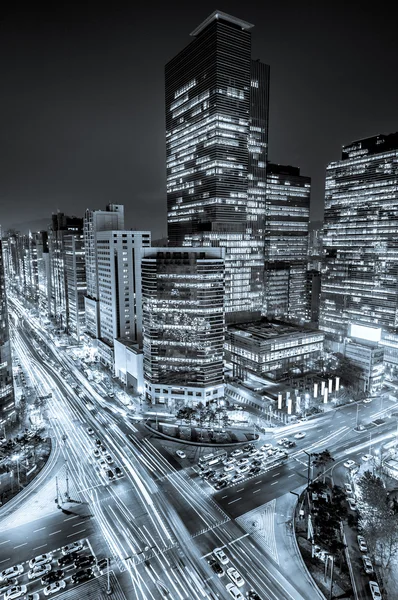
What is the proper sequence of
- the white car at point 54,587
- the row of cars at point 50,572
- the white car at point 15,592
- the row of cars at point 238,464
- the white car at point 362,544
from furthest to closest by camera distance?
the row of cars at point 238,464 → the white car at point 362,544 → the white car at point 54,587 → the row of cars at point 50,572 → the white car at point 15,592

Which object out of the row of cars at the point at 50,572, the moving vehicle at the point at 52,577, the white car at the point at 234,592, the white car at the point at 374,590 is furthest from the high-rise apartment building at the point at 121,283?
the white car at the point at 374,590

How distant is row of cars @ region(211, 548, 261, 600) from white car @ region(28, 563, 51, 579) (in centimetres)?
2671

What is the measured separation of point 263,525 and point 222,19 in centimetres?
18266

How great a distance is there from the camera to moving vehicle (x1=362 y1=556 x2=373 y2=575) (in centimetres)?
5784

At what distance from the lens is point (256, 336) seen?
14450 centimetres

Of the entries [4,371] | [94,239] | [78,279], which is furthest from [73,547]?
[78,279]

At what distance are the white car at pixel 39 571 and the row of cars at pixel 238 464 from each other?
34.8 meters

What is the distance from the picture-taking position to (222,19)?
495ft

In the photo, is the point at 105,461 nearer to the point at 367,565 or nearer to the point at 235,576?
the point at 235,576

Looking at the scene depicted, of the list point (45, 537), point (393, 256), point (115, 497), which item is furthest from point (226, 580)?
point (393, 256)

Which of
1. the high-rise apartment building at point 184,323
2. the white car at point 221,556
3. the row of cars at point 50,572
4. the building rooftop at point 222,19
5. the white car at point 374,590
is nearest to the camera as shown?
the white car at point 374,590

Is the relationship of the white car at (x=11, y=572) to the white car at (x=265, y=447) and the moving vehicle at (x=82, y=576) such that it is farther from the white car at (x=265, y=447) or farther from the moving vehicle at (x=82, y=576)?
the white car at (x=265, y=447)

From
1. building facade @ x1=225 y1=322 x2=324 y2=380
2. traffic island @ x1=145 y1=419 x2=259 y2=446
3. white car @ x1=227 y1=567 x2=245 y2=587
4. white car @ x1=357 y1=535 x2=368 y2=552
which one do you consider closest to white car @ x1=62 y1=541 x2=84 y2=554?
white car @ x1=227 y1=567 x2=245 y2=587

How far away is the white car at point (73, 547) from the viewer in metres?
61.7
